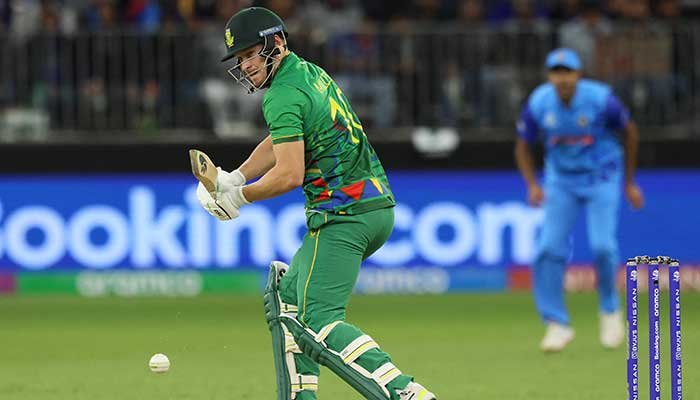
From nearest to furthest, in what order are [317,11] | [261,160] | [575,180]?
[261,160]
[575,180]
[317,11]

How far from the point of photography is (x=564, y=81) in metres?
10.8

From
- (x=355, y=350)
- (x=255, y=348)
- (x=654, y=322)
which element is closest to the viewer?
(x=654, y=322)

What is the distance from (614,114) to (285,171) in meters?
4.99

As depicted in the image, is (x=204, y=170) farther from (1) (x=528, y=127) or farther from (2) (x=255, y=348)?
(1) (x=528, y=127)

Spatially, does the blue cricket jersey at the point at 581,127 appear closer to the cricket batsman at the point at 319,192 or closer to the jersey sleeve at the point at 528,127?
the jersey sleeve at the point at 528,127

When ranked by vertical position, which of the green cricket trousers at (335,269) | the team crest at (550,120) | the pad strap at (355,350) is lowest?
the pad strap at (355,350)

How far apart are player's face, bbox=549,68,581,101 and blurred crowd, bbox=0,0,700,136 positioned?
4858mm

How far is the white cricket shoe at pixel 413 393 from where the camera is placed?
627 cm

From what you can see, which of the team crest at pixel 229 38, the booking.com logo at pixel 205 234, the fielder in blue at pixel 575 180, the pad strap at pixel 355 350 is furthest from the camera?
the booking.com logo at pixel 205 234

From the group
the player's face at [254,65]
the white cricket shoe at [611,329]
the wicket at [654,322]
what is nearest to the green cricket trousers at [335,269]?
the player's face at [254,65]

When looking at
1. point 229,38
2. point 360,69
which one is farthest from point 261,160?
point 360,69

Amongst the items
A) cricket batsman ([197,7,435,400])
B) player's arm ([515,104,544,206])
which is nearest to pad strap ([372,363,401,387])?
cricket batsman ([197,7,435,400])

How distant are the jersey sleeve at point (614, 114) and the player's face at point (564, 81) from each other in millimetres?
289

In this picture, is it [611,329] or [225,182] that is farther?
[611,329]
